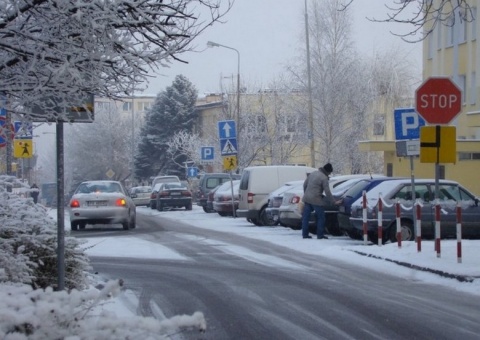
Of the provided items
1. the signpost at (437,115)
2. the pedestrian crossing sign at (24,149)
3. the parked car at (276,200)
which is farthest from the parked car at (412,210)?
the pedestrian crossing sign at (24,149)

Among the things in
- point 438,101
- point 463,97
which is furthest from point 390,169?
point 438,101

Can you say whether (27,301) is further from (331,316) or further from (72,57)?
(331,316)

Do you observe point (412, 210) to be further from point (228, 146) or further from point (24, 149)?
point (228, 146)

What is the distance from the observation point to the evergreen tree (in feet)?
256

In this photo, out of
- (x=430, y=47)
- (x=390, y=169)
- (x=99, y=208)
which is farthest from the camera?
(x=430, y=47)

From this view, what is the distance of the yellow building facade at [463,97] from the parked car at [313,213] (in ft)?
34.5

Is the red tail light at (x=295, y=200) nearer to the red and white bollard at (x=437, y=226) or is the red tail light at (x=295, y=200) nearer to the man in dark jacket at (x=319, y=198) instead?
the man in dark jacket at (x=319, y=198)

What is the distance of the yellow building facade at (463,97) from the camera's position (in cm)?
3362

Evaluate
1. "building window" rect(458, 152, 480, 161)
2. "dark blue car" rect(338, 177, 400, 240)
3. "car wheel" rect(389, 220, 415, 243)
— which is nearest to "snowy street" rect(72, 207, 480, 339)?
"dark blue car" rect(338, 177, 400, 240)

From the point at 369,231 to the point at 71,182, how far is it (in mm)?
78207

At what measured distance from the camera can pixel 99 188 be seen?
2644 centimetres

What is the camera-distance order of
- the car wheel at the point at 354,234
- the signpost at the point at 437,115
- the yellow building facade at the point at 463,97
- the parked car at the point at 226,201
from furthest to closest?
the yellow building facade at the point at 463,97, the parked car at the point at 226,201, the car wheel at the point at 354,234, the signpost at the point at 437,115

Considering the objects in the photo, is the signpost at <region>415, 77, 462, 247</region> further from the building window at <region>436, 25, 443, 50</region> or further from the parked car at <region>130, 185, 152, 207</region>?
the parked car at <region>130, 185, 152, 207</region>

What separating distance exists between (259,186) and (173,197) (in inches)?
634
